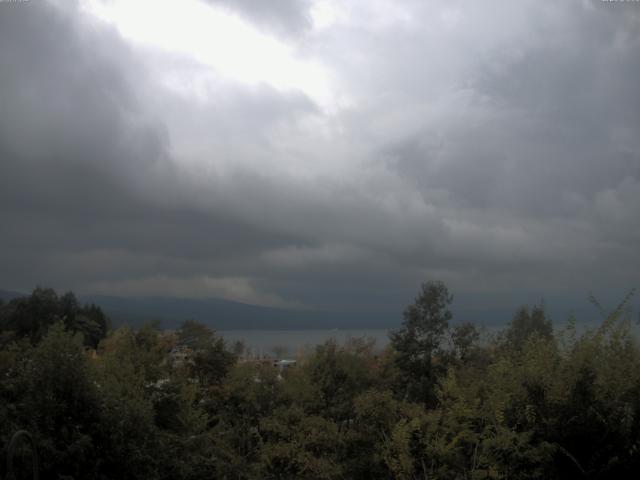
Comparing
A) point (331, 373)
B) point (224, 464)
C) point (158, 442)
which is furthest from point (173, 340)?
point (158, 442)

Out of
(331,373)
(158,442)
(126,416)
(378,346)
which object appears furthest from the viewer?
(378,346)

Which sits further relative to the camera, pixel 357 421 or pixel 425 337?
pixel 425 337

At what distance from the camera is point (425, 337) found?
22062mm

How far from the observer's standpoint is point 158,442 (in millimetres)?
11180

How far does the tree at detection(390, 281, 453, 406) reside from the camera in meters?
21.9

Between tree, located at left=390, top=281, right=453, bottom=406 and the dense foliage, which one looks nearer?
the dense foliage

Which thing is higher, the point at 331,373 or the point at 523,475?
the point at 331,373

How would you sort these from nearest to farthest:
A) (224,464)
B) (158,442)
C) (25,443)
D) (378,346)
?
(25,443)
(158,442)
(224,464)
(378,346)

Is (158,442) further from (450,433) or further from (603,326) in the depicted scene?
(603,326)

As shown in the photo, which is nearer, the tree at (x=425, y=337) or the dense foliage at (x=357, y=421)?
the dense foliage at (x=357, y=421)

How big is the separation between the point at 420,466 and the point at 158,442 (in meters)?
4.92

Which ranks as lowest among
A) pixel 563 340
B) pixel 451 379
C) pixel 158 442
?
pixel 158 442

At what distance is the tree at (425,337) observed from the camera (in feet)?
71.7

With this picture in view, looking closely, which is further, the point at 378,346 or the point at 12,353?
the point at 378,346
